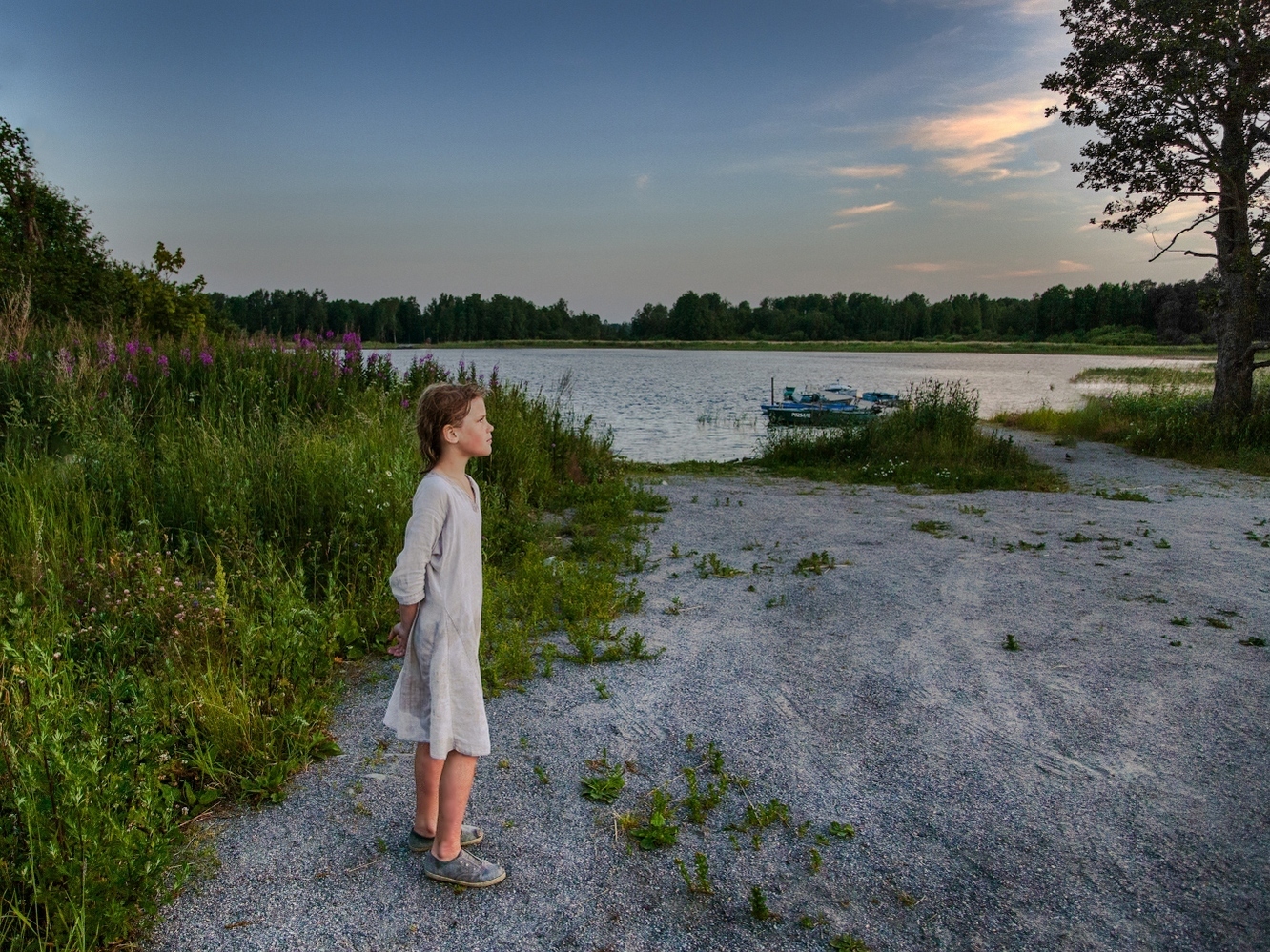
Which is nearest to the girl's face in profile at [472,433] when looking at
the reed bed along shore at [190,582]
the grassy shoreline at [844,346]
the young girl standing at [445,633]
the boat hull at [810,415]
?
the young girl standing at [445,633]

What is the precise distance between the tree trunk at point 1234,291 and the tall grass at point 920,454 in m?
4.19

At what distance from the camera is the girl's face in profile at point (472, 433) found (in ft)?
8.16

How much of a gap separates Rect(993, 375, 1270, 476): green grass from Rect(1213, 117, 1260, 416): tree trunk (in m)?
0.34

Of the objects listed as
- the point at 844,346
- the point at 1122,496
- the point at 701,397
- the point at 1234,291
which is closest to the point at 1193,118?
the point at 1234,291

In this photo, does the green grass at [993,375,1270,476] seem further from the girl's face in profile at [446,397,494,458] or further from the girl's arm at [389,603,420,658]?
the girl's arm at [389,603,420,658]

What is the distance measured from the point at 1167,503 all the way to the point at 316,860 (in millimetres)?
9642

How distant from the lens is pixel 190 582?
4.23 metres

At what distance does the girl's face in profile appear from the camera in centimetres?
249

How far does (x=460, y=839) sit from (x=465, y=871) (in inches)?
6.6

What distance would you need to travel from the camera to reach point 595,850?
8.73 ft

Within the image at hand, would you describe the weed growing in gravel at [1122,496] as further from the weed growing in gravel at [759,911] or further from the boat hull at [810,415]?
the weed growing in gravel at [759,911]

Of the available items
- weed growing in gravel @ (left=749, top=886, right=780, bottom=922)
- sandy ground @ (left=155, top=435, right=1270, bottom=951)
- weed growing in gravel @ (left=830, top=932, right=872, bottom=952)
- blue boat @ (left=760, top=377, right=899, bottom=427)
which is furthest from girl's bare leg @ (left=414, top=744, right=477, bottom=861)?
blue boat @ (left=760, top=377, right=899, bottom=427)

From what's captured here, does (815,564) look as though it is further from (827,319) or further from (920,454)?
(827,319)

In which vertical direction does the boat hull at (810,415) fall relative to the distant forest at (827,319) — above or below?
below
